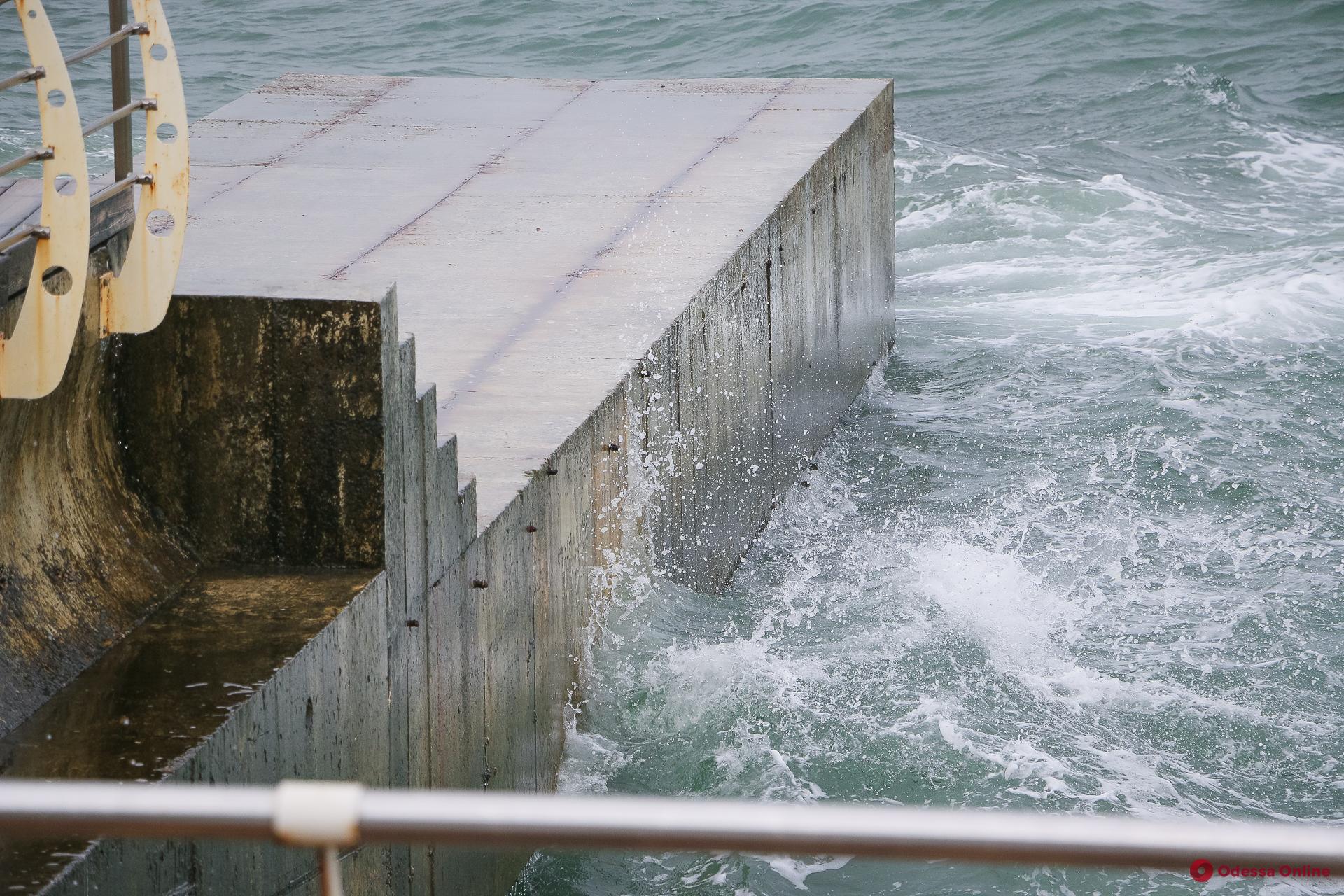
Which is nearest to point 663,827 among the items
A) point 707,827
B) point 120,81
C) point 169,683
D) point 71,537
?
point 707,827

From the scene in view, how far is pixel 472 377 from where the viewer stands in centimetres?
757

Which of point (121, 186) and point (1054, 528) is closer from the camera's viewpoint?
point (121, 186)

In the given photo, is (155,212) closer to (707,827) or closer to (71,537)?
(71,537)

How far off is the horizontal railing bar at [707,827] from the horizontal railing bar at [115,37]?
3401 millimetres

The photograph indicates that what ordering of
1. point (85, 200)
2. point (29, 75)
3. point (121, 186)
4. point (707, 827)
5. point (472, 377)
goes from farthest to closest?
1. point (472, 377)
2. point (121, 186)
3. point (85, 200)
4. point (29, 75)
5. point (707, 827)

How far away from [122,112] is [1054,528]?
22.3ft

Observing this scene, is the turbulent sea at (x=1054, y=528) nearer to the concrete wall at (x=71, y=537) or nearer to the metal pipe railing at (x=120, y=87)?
the concrete wall at (x=71, y=537)

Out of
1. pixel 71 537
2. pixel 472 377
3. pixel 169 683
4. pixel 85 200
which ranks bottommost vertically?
pixel 472 377

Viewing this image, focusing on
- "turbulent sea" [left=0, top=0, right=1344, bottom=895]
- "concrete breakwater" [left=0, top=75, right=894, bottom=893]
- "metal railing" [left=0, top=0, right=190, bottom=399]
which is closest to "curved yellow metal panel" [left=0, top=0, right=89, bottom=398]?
"metal railing" [left=0, top=0, right=190, bottom=399]

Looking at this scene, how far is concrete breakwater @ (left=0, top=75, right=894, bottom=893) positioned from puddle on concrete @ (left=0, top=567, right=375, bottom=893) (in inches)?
1.9

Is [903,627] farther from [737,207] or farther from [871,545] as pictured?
[737,207]

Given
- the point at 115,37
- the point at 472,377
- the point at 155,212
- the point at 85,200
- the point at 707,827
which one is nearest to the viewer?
the point at 707,827

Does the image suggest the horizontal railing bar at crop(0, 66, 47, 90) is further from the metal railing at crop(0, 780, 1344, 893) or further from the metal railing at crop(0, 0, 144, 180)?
the metal railing at crop(0, 780, 1344, 893)

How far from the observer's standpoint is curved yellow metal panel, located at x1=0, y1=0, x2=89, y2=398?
4.20m
